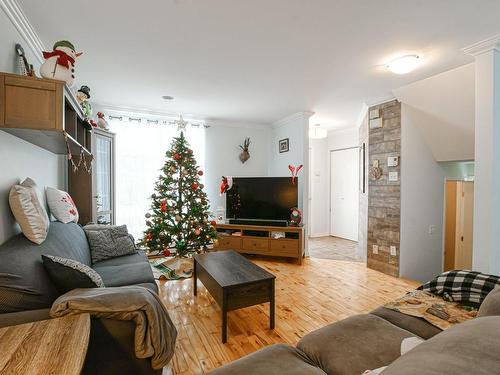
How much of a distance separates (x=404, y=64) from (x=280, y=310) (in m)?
2.68

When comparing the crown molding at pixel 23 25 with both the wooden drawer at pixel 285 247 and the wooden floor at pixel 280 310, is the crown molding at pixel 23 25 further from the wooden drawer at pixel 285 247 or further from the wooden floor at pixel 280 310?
the wooden drawer at pixel 285 247

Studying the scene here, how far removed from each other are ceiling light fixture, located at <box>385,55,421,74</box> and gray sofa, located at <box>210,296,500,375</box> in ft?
6.95

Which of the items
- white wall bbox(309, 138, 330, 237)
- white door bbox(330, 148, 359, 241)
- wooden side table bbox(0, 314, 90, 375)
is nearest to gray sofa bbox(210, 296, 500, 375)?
wooden side table bbox(0, 314, 90, 375)

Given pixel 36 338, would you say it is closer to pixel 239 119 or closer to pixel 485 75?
pixel 485 75

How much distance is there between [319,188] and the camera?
605 centimetres

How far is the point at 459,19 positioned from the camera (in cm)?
183

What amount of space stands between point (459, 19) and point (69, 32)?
3012mm

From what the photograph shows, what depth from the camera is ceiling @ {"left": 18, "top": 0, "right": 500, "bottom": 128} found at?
174cm

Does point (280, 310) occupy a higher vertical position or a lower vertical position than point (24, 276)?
lower

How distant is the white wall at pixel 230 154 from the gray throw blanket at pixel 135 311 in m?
3.46

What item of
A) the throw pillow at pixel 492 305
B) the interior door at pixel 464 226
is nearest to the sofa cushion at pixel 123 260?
the throw pillow at pixel 492 305

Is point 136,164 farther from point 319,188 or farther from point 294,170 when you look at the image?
point 319,188

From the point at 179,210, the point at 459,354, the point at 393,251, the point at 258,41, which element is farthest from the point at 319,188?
the point at 459,354

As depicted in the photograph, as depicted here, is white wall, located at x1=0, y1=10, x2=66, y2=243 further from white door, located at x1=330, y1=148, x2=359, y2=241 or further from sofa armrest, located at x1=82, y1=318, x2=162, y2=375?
white door, located at x1=330, y1=148, x2=359, y2=241
